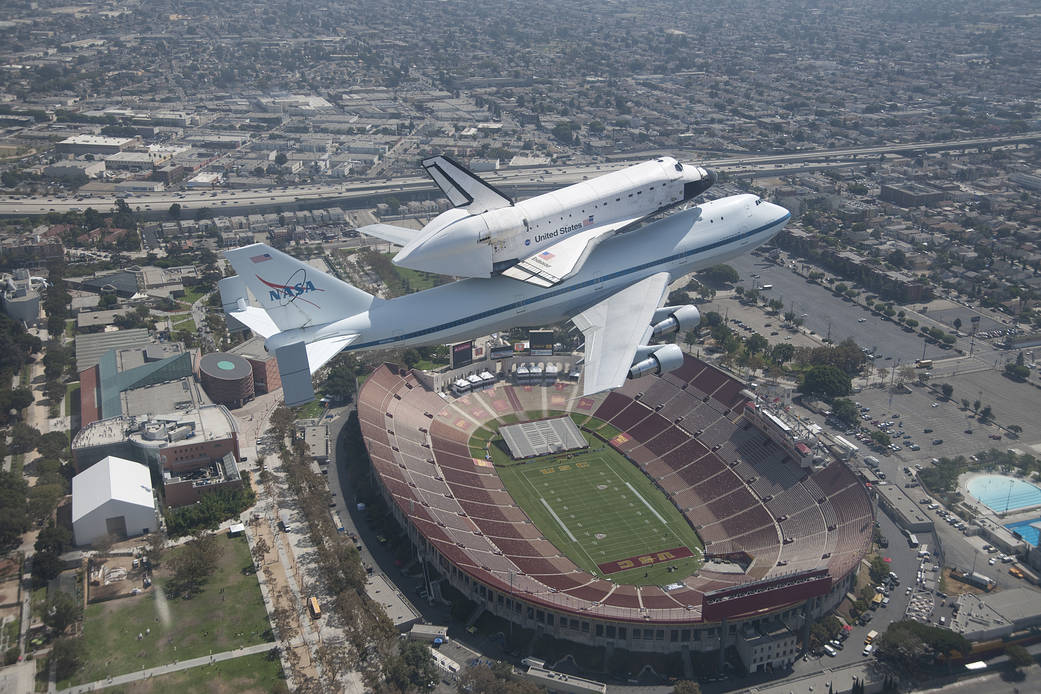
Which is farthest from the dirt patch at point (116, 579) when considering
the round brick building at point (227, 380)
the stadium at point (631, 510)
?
the round brick building at point (227, 380)

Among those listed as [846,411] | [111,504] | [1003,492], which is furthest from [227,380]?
[1003,492]

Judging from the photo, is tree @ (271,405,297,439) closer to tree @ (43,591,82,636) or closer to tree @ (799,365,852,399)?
tree @ (43,591,82,636)

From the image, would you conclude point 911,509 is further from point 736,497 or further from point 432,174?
point 432,174

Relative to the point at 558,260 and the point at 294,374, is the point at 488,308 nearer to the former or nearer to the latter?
the point at 558,260

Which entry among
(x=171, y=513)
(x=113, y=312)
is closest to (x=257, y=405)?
(x=171, y=513)

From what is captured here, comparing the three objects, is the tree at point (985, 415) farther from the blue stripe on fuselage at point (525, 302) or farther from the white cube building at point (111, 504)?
the white cube building at point (111, 504)

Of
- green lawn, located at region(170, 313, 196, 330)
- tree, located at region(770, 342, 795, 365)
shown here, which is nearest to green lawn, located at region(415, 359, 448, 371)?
green lawn, located at region(170, 313, 196, 330)

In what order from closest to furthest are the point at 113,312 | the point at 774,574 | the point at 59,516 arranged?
1. the point at 774,574
2. the point at 59,516
3. the point at 113,312
